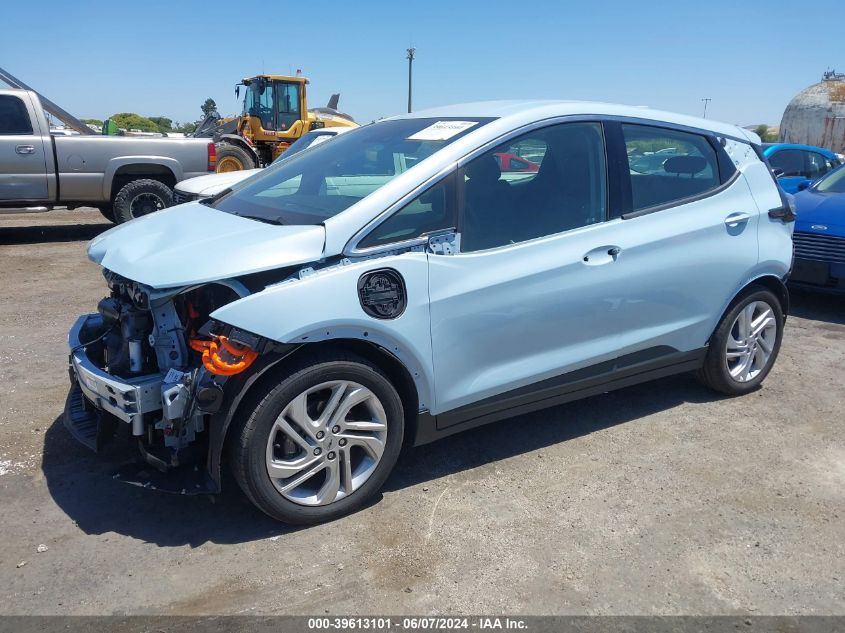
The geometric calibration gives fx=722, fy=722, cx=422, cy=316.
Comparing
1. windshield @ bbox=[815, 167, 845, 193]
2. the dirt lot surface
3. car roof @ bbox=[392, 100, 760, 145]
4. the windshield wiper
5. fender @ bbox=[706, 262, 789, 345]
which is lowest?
the dirt lot surface

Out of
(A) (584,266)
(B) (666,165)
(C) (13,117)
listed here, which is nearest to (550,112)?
(A) (584,266)

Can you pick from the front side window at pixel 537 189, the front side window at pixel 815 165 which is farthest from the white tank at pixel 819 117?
the front side window at pixel 537 189

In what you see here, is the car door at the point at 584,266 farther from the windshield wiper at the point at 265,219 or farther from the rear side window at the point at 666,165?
the windshield wiper at the point at 265,219

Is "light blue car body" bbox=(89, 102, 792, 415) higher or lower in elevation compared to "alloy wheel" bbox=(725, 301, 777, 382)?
higher

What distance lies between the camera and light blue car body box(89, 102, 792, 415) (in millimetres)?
2967

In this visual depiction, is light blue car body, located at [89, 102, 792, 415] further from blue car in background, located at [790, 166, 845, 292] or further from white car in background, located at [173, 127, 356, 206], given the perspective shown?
white car in background, located at [173, 127, 356, 206]

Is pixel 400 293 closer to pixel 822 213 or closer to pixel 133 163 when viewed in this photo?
pixel 822 213

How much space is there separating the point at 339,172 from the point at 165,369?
145cm

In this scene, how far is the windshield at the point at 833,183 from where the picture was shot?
7.34m

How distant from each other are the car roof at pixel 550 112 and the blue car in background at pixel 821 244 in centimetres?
262

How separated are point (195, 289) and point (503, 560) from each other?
1.71m

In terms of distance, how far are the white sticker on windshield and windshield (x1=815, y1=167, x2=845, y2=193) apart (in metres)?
5.38

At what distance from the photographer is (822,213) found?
679 centimetres

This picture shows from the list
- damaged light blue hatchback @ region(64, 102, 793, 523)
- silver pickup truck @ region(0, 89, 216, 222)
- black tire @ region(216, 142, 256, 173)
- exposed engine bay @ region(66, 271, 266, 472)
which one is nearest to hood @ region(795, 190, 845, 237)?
damaged light blue hatchback @ region(64, 102, 793, 523)
